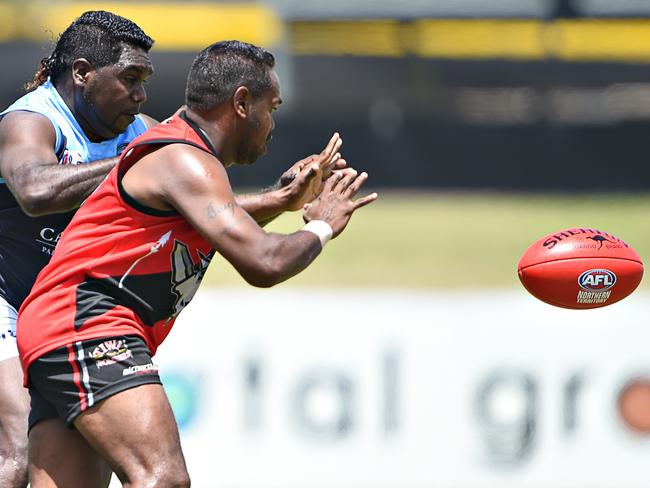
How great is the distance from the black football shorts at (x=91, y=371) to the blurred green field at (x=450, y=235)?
806 centimetres

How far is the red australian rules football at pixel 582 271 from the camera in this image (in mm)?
5066

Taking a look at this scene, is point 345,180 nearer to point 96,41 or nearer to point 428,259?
point 96,41

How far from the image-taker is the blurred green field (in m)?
13.6

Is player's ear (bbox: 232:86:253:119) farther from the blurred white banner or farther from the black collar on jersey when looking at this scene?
the blurred white banner

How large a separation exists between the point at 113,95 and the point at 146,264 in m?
1.08

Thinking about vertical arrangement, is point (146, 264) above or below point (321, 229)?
below

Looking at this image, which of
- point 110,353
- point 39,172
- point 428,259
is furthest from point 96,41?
point 428,259

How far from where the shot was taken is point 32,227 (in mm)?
4719

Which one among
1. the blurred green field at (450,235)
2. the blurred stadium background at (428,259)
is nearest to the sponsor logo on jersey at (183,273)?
the blurred stadium background at (428,259)

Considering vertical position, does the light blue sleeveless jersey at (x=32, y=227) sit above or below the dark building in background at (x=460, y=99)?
below

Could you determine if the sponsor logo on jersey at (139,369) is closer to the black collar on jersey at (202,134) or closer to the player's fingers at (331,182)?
the black collar on jersey at (202,134)

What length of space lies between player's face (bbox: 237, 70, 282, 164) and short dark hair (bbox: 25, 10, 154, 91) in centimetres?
85

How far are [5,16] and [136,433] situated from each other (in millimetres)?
14925

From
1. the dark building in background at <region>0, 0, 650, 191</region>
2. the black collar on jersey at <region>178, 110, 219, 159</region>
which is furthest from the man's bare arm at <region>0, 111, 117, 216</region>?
the dark building in background at <region>0, 0, 650, 191</region>
